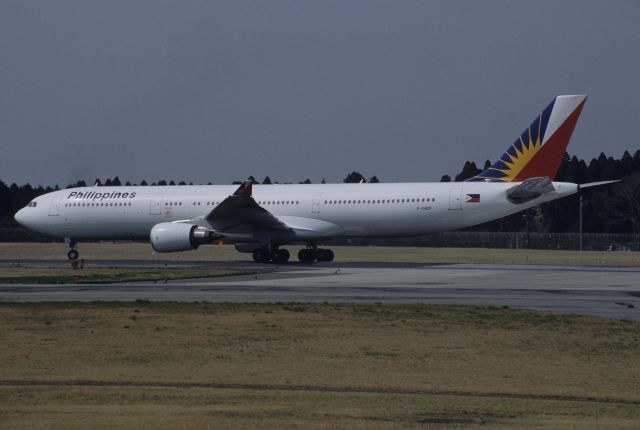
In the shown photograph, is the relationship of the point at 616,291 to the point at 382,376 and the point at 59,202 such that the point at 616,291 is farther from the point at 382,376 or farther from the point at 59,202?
the point at 59,202

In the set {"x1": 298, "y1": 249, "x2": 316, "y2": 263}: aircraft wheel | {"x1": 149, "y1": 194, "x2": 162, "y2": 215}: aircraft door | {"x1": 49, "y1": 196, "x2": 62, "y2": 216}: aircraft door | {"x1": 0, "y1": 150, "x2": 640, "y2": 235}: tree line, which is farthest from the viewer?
{"x1": 0, "y1": 150, "x2": 640, "y2": 235}: tree line

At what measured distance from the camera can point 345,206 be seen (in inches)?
1734

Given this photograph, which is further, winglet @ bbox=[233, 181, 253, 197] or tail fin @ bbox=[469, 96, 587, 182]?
tail fin @ bbox=[469, 96, 587, 182]

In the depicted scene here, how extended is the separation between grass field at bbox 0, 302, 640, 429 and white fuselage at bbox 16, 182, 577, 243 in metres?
21.7

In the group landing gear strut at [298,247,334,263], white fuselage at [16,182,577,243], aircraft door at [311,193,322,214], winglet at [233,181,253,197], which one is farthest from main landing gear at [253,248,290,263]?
winglet at [233,181,253,197]

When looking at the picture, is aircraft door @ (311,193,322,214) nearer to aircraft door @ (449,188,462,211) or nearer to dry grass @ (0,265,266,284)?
aircraft door @ (449,188,462,211)

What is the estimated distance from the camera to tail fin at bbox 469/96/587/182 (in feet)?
139

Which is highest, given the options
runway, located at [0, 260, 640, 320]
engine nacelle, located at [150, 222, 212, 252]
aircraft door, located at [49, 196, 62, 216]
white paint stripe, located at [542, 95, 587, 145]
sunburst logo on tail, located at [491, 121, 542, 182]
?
white paint stripe, located at [542, 95, 587, 145]

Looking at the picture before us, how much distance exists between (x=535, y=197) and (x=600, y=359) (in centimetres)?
2739

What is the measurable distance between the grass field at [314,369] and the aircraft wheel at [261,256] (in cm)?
2371

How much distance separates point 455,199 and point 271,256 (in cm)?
852

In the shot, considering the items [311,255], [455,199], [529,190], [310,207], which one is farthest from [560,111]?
[311,255]

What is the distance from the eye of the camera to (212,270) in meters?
37.7

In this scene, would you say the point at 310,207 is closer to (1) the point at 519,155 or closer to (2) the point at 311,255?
(2) the point at 311,255
